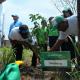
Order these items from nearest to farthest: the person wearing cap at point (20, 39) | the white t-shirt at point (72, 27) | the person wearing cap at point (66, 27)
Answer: the person wearing cap at point (66, 27), the white t-shirt at point (72, 27), the person wearing cap at point (20, 39)

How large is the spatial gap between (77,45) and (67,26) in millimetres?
1150

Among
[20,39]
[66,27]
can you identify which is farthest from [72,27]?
[20,39]

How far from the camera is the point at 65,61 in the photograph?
618 cm

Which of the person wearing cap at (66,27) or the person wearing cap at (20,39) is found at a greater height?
the person wearing cap at (66,27)

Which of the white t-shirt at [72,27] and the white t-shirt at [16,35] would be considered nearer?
the white t-shirt at [72,27]

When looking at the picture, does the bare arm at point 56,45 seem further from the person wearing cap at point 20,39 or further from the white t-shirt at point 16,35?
the white t-shirt at point 16,35

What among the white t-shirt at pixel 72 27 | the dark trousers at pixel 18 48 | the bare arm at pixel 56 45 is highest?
the white t-shirt at pixel 72 27

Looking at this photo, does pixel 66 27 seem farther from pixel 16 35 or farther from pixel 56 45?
pixel 16 35

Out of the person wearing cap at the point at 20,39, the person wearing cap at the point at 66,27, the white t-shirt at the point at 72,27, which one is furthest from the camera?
the person wearing cap at the point at 20,39

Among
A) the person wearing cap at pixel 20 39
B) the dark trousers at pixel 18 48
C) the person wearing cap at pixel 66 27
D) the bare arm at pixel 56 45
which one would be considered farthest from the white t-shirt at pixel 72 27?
the dark trousers at pixel 18 48

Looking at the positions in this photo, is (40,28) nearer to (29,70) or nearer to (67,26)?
(29,70)

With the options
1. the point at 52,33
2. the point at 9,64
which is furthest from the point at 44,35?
the point at 9,64

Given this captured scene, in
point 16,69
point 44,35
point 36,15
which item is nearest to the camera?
point 16,69

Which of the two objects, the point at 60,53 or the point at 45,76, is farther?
the point at 45,76
